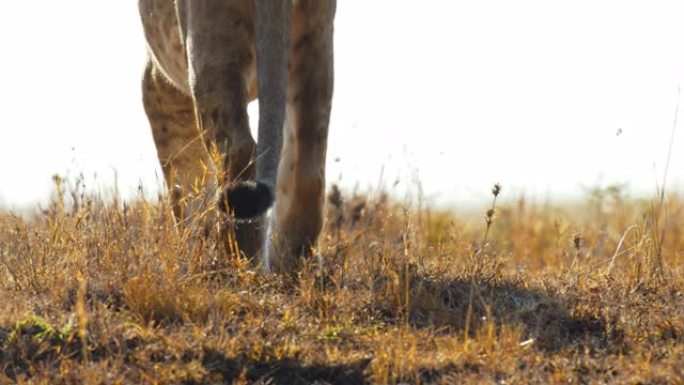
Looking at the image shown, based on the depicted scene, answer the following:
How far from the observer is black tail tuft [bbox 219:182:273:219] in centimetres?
393

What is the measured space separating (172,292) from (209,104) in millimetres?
866

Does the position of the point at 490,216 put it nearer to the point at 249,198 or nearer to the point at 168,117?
the point at 249,198

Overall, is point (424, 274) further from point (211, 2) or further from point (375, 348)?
point (211, 2)

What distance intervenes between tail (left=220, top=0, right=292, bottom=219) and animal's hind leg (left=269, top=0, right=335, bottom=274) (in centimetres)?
23

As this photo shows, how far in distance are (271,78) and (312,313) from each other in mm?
879

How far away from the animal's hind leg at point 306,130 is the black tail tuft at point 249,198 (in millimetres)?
852

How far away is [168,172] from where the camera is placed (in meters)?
5.93

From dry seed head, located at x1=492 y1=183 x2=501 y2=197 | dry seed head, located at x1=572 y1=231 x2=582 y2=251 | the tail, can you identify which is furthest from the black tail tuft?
dry seed head, located at x1=572 y1=231 x2=582 y2=251

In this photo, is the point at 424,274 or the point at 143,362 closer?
the point at 143,362

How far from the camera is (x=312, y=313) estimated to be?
4.10 metres

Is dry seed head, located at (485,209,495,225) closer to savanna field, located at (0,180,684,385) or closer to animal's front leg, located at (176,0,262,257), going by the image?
savanna field, located at (0,180,684,385)

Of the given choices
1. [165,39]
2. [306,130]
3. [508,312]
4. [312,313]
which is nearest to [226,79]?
[306,130]

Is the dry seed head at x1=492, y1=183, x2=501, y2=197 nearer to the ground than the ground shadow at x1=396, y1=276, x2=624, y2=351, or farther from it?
farther from it

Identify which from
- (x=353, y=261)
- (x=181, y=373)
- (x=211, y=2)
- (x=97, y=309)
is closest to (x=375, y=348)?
(x=181, y=373)
